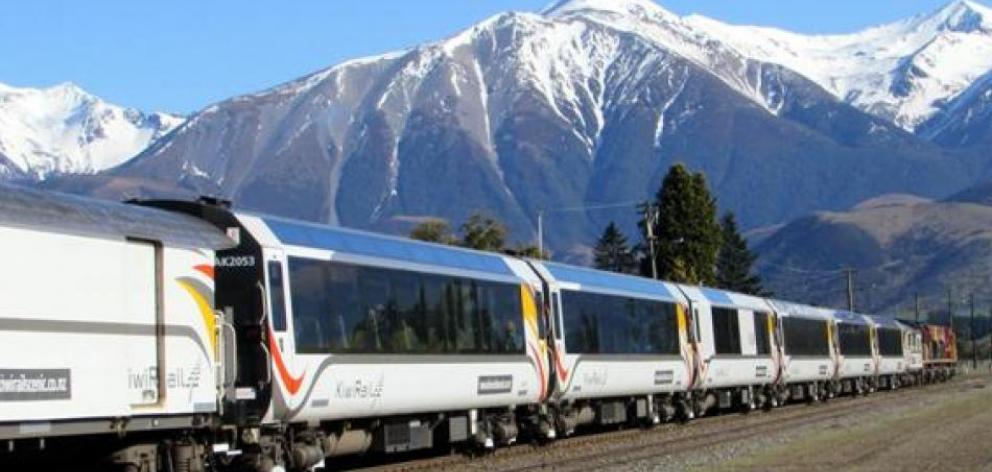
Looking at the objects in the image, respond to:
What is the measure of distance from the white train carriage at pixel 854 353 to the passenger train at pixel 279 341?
2576 centimetres

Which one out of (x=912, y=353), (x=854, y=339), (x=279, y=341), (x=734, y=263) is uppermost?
(x=734, y=263)

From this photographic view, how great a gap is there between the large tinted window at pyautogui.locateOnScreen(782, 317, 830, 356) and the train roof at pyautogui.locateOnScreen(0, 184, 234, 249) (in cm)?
3578

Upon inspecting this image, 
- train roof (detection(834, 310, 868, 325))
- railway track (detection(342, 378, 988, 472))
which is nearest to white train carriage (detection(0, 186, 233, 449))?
railway track (detection(342, 378, 988, 472))

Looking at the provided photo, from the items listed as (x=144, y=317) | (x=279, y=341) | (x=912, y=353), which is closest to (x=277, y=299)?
(x=279, y=341)

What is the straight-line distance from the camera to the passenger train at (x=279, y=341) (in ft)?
51.9

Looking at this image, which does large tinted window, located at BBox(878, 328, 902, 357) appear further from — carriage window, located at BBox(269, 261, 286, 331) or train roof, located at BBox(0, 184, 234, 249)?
train roof, located at BBox(0, 184, 234, 249)

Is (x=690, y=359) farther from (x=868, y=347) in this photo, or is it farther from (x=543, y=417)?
(x=868, y=347)

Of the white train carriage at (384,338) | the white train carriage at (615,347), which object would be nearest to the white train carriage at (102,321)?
the white train carriage at (384,338)

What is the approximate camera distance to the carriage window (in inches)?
806

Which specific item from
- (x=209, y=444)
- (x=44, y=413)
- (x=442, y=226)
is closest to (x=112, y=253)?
(x=44, y=413)

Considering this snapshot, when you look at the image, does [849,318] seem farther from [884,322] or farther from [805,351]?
[805,351]

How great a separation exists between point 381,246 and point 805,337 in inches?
1338

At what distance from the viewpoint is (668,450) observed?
3006 centimetres

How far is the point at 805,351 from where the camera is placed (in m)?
55.6
